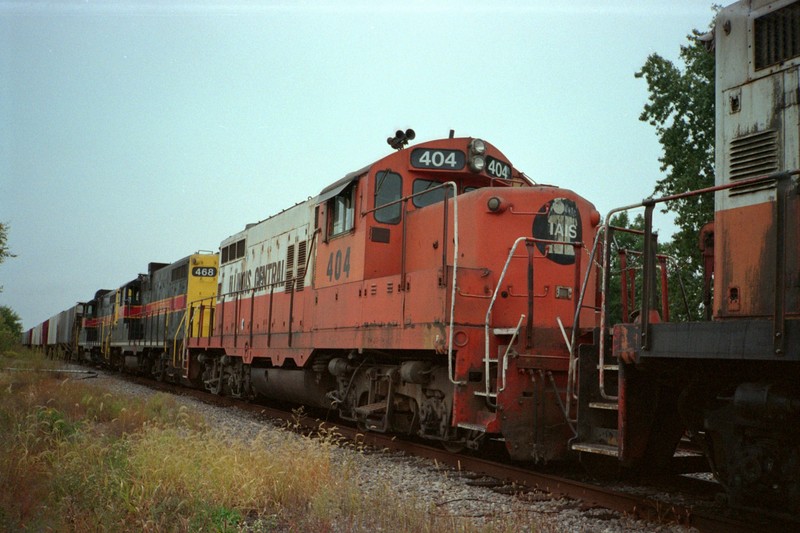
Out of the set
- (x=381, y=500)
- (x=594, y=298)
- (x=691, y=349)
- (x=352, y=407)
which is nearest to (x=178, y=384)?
(x=352, y=407)

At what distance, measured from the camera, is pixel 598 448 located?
5332mm

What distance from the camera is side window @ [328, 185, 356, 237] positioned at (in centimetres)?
990

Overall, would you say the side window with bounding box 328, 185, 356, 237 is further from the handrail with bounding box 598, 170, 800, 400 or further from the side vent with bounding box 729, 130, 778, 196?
the side vent with bounding box 729, 130, 778, 196

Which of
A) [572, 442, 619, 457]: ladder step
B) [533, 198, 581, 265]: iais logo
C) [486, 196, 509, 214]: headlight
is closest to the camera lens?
[572, 442, 619, 457]: ladder step

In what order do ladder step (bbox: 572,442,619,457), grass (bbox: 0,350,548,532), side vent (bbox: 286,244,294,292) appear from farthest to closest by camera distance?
side vent (bbox: 286,244,294,292) < ladder step (bbox: 572,442,619,457) < grass (bbox: 0,350,548,532)

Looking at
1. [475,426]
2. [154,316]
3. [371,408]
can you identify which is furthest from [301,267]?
[154,316]

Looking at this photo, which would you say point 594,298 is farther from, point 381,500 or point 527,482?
point 381,500

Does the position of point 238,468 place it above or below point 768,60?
below

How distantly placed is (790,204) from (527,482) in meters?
3.49

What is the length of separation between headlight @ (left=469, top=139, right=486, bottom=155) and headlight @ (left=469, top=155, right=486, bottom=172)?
2.6 inches

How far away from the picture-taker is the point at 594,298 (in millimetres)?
8438

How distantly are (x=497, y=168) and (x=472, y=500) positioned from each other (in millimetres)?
4887

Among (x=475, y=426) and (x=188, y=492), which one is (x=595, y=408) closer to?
(x=475, y=426)

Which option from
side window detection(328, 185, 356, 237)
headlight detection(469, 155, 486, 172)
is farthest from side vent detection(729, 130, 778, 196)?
side window detection(328, 185, 356, 237)
